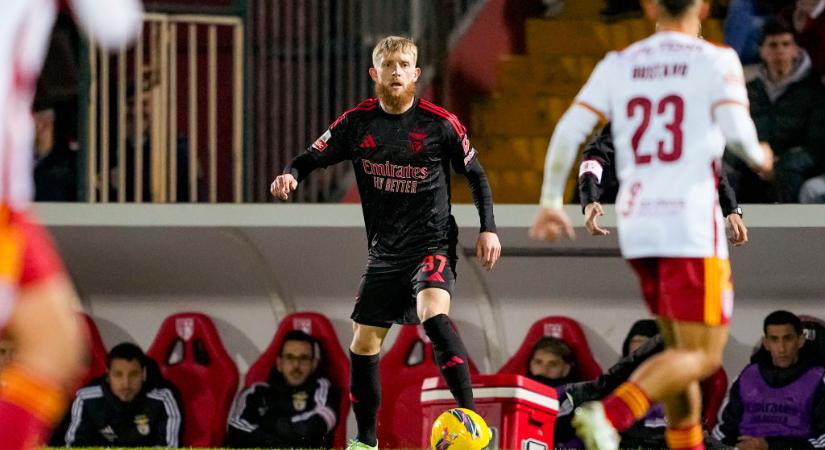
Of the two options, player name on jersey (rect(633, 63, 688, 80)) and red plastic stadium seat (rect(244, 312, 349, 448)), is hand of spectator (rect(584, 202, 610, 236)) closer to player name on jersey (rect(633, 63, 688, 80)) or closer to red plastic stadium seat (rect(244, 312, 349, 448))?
player name on jersey (rect(633, 63, 688, 80))

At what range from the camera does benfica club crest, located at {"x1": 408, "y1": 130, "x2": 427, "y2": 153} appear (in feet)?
22.3

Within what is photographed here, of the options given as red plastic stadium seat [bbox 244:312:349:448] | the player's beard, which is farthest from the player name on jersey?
red plastic stadium seat [bbox 244:312:349:448]

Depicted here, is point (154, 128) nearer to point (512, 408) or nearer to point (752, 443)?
point (512, 408)

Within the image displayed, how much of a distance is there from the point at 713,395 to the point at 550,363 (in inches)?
38.8

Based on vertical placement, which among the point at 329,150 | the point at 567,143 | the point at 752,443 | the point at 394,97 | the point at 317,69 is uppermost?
the point at 317,69

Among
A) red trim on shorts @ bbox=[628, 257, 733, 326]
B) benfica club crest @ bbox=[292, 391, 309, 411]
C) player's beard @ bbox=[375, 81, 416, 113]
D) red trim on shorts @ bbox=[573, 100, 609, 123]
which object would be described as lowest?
benfica club crest @ bbox=[292, 391, 309, 411]

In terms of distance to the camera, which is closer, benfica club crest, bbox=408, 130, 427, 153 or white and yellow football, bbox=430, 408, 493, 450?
white and yellow football, bbox=430, 408, 493, 450

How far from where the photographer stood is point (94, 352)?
10039 millimetres

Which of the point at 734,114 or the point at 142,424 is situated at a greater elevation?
the point at 734,114

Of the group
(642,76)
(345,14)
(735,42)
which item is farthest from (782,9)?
(642,76)

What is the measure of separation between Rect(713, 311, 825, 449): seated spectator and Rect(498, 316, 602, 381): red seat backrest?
94 centimetres

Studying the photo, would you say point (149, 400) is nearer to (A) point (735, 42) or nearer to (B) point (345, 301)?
(B) point (345, 301)

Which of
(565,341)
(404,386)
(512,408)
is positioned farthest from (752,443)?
(404,386)

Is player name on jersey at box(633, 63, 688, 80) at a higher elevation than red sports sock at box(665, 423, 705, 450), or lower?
higher
